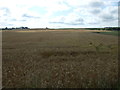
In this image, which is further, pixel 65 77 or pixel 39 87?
pixel 65 77

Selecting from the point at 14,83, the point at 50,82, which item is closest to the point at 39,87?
the point at 50,82

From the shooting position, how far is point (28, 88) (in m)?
5.96

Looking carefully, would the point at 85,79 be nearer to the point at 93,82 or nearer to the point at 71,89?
the point at 93,82

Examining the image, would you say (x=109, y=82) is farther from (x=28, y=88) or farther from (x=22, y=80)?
(x=22, y=80)

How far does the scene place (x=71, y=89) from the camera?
6.04 m

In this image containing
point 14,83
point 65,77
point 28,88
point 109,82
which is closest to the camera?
point 28,88

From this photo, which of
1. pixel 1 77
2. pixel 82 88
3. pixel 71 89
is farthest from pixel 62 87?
pixel 1 77

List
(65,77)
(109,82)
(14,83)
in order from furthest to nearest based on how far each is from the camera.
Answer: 1. (65,77)
2. (14,83)
3. (109,82)

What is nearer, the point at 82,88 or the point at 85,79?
the point at 82,88

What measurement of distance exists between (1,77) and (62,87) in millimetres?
3455

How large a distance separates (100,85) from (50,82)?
2073mm

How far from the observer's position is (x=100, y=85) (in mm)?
6172

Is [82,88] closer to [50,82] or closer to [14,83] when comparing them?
[50,82]

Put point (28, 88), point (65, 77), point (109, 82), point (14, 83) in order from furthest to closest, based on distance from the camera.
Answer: point (65, 77), point (14, 83), point (109, 82), point (28, 88)
